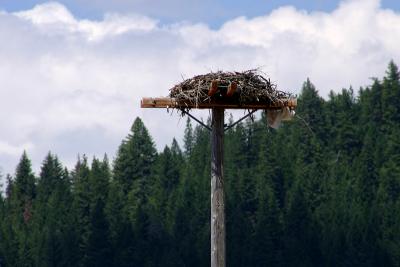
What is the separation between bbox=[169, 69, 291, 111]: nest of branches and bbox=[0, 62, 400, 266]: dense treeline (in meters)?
100

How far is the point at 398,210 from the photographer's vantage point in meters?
124

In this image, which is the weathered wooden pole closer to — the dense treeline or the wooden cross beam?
the wooden cross beam

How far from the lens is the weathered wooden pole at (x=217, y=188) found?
16.7 metres

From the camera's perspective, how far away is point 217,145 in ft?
54.8

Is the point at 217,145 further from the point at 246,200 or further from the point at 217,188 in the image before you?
the point at 246,200

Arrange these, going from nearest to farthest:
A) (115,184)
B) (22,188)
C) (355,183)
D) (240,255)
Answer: (240,255), (355,183), (115,184), (22,188)

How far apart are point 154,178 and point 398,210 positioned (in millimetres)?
36814

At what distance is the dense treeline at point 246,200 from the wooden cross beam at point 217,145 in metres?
101

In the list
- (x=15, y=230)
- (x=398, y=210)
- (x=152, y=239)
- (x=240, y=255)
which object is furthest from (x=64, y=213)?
(x=398, y=210)

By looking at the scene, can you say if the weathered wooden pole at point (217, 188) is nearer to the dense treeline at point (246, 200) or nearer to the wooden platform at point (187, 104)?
the wooden platform at point (187, 104)

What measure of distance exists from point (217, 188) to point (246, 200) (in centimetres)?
11881

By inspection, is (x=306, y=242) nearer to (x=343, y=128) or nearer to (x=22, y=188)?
(x=343, y=128)

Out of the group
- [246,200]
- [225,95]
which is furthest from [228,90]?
[246,200]

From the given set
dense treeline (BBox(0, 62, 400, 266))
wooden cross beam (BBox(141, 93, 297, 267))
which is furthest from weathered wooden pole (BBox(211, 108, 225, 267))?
dense treeline (BBox(0, 62, 400, 266))
